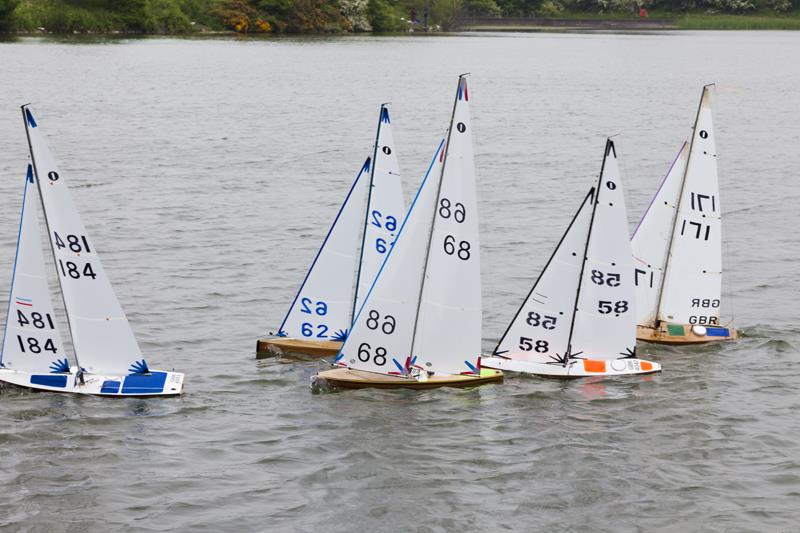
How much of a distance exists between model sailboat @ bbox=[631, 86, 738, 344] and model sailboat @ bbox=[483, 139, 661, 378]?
3.34 metres

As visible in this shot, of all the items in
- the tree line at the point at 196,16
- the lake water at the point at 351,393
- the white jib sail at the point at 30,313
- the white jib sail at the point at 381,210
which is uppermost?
the tree line at the point at 196,16

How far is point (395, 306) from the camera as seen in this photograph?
27609mm

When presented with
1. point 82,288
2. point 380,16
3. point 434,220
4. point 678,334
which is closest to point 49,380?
point 82,288

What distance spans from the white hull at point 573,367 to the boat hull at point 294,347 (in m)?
4.08

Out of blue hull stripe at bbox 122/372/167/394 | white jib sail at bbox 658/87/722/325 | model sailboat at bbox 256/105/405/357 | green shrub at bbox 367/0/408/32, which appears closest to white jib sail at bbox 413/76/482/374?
model sailboat at bbox 256/105/405/357

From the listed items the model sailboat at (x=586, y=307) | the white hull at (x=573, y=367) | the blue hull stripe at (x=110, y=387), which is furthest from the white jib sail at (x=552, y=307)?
the blue hull stripe at (x=110, y=387)

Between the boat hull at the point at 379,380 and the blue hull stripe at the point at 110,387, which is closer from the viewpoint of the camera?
the blue hull stripe at the point at 110,387

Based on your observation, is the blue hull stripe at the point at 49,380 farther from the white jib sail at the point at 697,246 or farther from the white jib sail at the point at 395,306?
the white jib sail at the point at 697,246

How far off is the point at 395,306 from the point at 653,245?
9409 mm

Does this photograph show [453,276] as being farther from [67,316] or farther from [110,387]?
[67,316]

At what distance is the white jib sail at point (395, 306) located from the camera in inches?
1067

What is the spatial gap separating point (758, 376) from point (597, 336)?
5.45 meters

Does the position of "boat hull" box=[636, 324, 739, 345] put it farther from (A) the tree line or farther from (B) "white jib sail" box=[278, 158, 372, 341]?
(A) the tree line

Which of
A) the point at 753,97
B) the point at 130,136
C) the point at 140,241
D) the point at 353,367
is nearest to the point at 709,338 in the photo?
the point at 353,367
